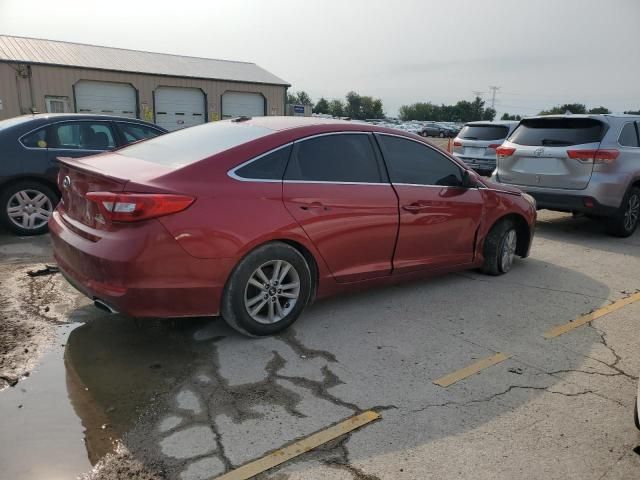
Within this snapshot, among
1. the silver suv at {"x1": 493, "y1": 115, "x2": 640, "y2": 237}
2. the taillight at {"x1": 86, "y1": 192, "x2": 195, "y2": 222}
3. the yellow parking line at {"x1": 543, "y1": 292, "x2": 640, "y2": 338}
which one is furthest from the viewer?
the silver suv at {"x1": 493, "y1": 115, "x2": 640, "y2": 237}

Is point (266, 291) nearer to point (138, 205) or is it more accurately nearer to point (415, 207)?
point (138, 205)

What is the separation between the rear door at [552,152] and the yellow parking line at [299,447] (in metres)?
5.87

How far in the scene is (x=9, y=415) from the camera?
283 centimetres

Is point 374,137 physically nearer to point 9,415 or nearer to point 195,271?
point 195,271

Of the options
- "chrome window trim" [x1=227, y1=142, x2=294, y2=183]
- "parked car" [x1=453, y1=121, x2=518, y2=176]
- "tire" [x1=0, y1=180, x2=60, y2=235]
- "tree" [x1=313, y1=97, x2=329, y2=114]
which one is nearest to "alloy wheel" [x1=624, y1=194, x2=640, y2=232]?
"parked car" [x1=453, y1=121, x2=518, y2=176]

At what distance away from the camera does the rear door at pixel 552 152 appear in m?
7.36

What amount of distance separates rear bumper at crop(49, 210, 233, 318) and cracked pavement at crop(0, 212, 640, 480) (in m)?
0.41

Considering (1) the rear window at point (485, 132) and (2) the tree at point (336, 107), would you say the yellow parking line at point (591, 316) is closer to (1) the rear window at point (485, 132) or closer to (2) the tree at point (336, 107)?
(1) the rear window at point (485, 132)

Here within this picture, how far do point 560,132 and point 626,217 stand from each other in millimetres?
1609

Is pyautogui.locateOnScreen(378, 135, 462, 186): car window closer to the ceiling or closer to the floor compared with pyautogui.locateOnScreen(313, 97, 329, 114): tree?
closer to the floor

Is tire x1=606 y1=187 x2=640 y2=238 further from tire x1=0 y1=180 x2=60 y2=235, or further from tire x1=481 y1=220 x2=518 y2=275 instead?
tire x1=0 y1=180 x2=60 y2=235

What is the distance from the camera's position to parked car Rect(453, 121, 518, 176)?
1264cm

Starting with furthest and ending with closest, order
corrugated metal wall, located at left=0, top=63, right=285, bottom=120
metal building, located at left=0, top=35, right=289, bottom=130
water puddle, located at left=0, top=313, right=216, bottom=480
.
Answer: metal building, located at left=0, top=35, right=289, bottom=130 → corrugated metal wall, located at left=0, top=63, right=285, bottom=120 → water puddle, located at left=0, top=313, right=216, bottom=480

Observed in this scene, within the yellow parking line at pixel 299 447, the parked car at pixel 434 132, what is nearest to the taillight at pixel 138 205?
the yellow parking line at pixel 299 447
